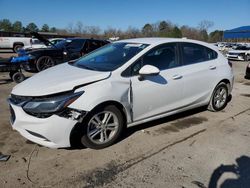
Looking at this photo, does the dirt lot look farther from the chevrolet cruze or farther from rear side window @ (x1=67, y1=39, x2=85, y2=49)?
rear side window @ (x1=67, y1=39, x2=85, y2=49)

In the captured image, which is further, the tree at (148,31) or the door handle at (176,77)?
the tree at (148,31)

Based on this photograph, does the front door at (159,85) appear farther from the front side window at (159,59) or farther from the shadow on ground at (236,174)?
the shadow on ground at (236,174)

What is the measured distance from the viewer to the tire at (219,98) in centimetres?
566

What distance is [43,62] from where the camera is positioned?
34.1ft

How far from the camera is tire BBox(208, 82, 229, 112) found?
18.6 ft

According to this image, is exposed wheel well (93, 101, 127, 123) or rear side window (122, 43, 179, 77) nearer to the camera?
exposed wheel well (93, 101, 127, 123)

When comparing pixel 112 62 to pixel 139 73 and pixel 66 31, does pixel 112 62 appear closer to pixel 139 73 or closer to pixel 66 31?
pixel 139 73

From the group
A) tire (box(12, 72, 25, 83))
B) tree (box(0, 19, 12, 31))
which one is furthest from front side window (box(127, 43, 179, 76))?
tree (box(0, 19, 12, 31))

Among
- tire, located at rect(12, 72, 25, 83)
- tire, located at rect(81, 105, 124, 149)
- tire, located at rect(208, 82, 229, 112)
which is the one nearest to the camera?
tire, located at rect(81, 105, 124, 149)

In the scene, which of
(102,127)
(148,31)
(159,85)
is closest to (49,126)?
(102,127)

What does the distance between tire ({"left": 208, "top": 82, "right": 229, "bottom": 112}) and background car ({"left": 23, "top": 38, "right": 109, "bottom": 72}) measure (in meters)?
6.80

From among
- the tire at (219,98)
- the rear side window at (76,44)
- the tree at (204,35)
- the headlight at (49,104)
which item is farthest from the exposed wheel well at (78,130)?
the tree at (204,35)

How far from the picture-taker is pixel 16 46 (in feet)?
80.2

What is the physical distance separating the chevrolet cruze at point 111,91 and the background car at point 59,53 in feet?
19.2
